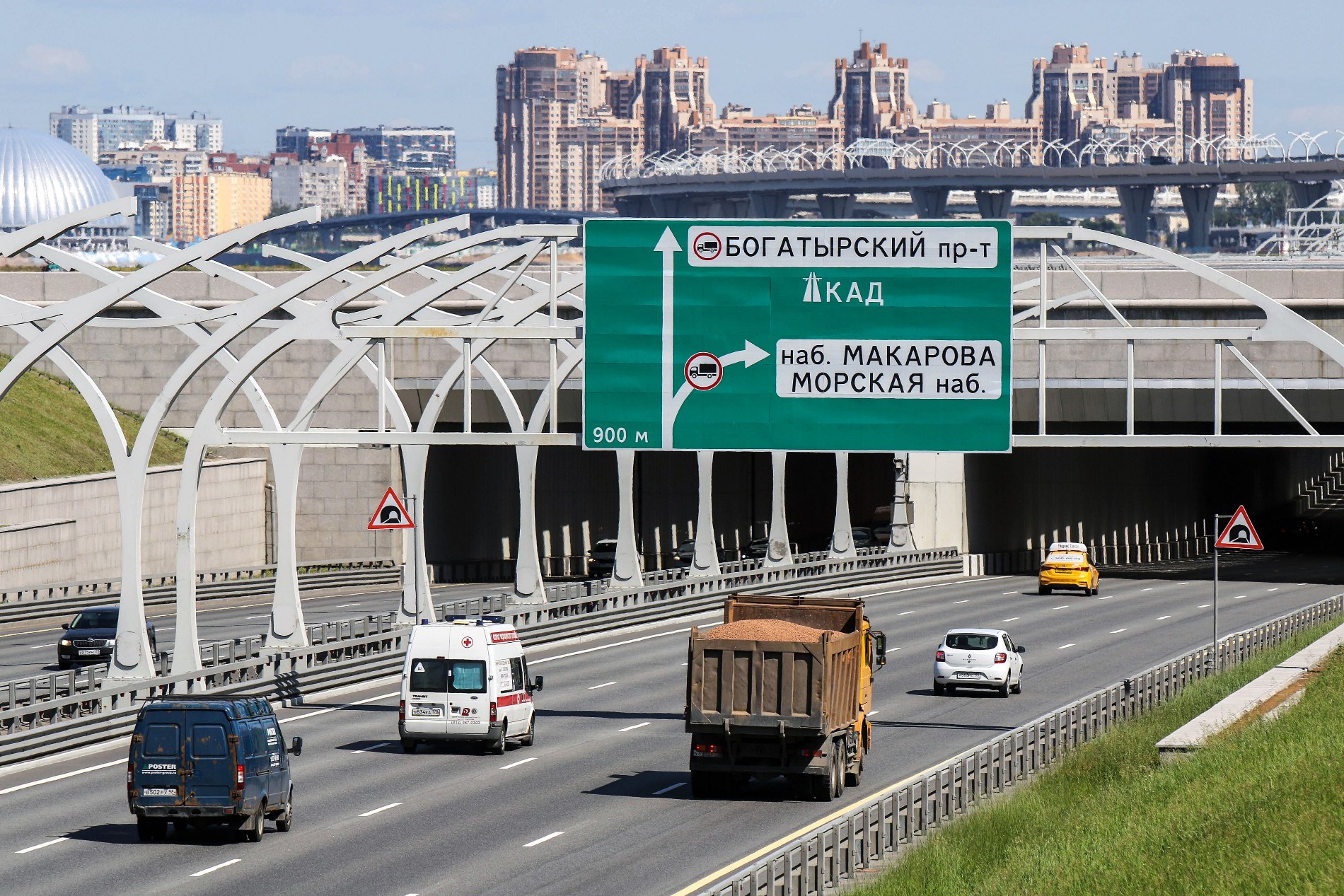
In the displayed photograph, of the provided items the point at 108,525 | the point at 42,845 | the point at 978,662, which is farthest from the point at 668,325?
the point at 108,525

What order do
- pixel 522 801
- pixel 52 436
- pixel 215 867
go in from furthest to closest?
pixel 52 436 → pixel 522 801 → pixel 215 867

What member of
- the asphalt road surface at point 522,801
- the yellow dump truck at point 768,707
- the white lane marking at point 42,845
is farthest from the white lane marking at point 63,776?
the yellow dump truck at point 768,707

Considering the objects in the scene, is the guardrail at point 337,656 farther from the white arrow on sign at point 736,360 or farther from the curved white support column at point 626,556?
the white arrow on sign at point 736,360

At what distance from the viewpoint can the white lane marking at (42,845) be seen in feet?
81.0

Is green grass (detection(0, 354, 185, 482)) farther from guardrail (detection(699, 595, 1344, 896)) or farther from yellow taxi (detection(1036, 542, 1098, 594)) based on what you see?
guardrail (detection(699, 595, 1344, 896))

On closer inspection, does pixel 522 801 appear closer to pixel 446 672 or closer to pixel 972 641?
pixel 446 672

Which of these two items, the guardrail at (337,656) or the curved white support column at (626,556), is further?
the curved white support column at (626,556)

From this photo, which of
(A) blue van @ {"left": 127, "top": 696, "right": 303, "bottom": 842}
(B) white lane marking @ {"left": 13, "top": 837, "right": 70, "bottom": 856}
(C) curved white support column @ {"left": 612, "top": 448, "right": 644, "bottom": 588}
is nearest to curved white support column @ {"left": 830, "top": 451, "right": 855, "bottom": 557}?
(C) curved white support column @ {"left": 612, "top": 448, "right": 644, "bottom": 588}

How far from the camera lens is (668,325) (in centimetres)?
3384

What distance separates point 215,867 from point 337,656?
788 inches

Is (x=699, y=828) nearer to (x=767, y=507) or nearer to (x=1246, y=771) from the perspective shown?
(x=1246, y=771)

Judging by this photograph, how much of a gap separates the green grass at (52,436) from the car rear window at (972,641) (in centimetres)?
3218

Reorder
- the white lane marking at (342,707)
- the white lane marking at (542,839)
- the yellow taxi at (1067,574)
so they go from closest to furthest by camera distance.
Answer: the white lane marking at (542,839), the white lane marking at (342,707), the yellow taxi at (1067,574)

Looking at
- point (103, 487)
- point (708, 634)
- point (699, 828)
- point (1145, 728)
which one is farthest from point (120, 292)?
point (103, 487)
